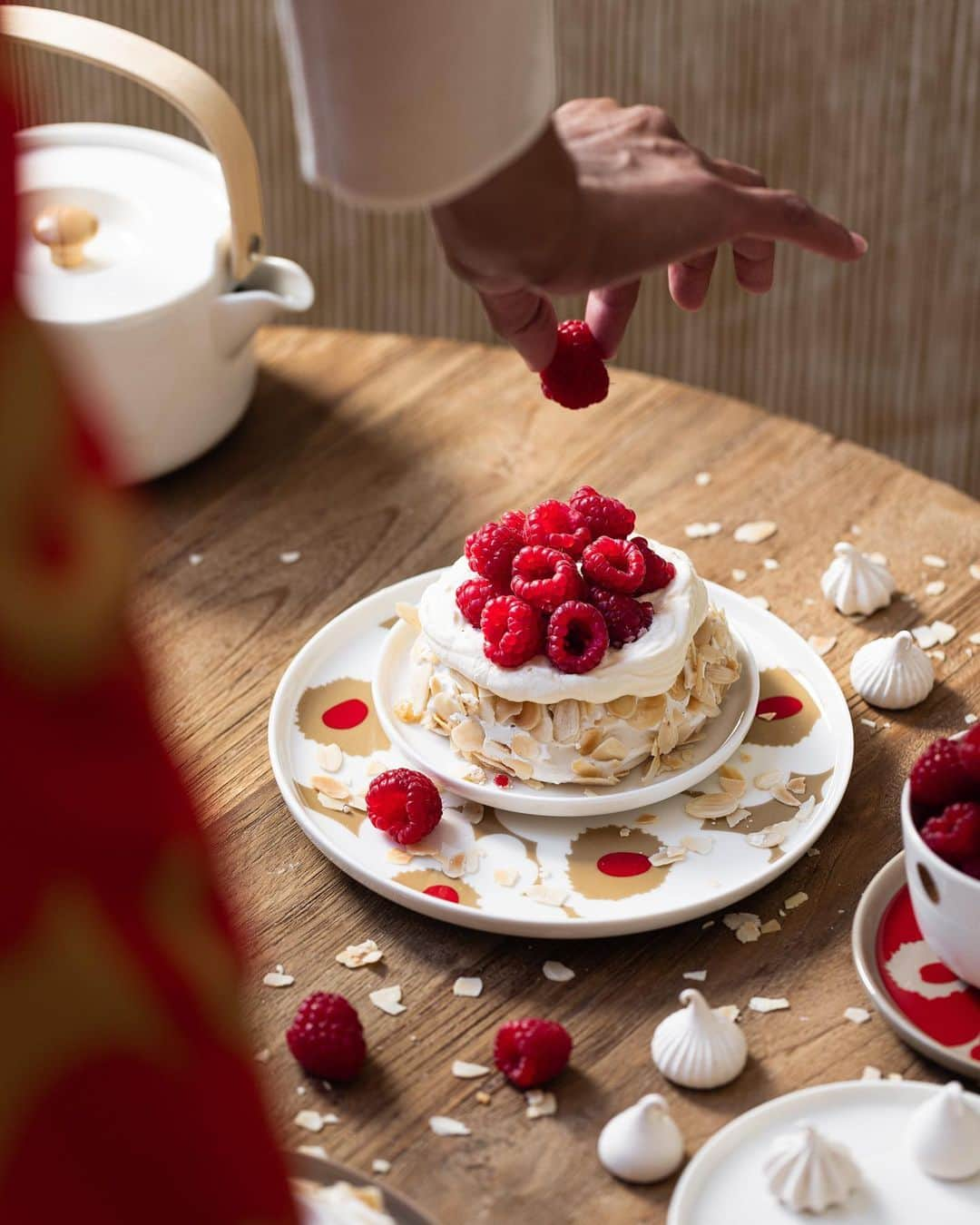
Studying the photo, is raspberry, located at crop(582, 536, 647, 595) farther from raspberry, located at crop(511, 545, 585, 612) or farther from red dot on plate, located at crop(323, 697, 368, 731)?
red dot on plate, located at crop(323, 697, 368, 731)

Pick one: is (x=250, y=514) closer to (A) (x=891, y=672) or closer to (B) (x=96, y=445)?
(A) (x=891, y=672)

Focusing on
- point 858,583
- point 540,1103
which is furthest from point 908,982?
point 858,583

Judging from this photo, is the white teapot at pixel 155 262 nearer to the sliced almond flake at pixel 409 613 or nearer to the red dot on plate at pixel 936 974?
the sliced almond flake at pixel 409 613

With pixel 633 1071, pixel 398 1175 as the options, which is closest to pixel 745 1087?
pixel 633 1071

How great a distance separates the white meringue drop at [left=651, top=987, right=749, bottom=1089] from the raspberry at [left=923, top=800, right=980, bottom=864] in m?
0.18

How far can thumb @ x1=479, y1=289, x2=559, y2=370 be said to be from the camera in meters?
1.03

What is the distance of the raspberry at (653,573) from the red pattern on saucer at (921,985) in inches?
12.2

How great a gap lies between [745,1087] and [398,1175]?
23cm

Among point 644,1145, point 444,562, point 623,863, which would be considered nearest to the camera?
point 644,1145

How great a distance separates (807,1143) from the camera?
851 millimetres

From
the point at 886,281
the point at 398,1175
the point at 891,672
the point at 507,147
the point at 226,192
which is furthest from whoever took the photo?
the point at 886,281

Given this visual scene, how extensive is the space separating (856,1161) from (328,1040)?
332 millimetres

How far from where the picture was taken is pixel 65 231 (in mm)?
1549

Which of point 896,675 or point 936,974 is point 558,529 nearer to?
point 896,675
